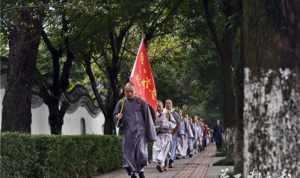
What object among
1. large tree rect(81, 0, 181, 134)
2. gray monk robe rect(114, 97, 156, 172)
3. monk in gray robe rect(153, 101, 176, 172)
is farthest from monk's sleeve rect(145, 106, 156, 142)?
monk in gray robe rect(153, 101, 176, 172)

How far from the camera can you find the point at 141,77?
578 inches

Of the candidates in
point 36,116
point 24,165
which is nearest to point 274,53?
point 24,165

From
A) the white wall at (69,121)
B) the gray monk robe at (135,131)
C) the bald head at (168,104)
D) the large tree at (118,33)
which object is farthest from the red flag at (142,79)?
the white wall at (69,121)

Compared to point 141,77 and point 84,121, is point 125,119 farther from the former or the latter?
point 84,121

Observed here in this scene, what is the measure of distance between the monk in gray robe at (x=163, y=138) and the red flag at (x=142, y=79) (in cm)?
240

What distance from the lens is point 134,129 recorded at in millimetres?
12203

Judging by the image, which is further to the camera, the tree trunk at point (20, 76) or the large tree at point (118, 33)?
the large tree at point (118, 33)

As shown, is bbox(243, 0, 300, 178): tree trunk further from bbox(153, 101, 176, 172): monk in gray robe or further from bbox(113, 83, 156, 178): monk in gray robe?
bbox(153, 101, 176, 172): monk in gray robe

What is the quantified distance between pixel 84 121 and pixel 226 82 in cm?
1720

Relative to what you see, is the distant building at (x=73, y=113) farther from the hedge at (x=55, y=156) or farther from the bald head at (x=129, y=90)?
the bald head at (x=129, y=90)

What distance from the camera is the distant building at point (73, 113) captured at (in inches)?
1038

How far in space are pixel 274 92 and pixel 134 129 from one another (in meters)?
6.04

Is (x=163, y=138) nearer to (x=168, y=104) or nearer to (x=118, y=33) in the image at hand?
(x=168, y=104)

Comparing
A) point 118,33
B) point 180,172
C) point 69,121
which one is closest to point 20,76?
point 180,172
